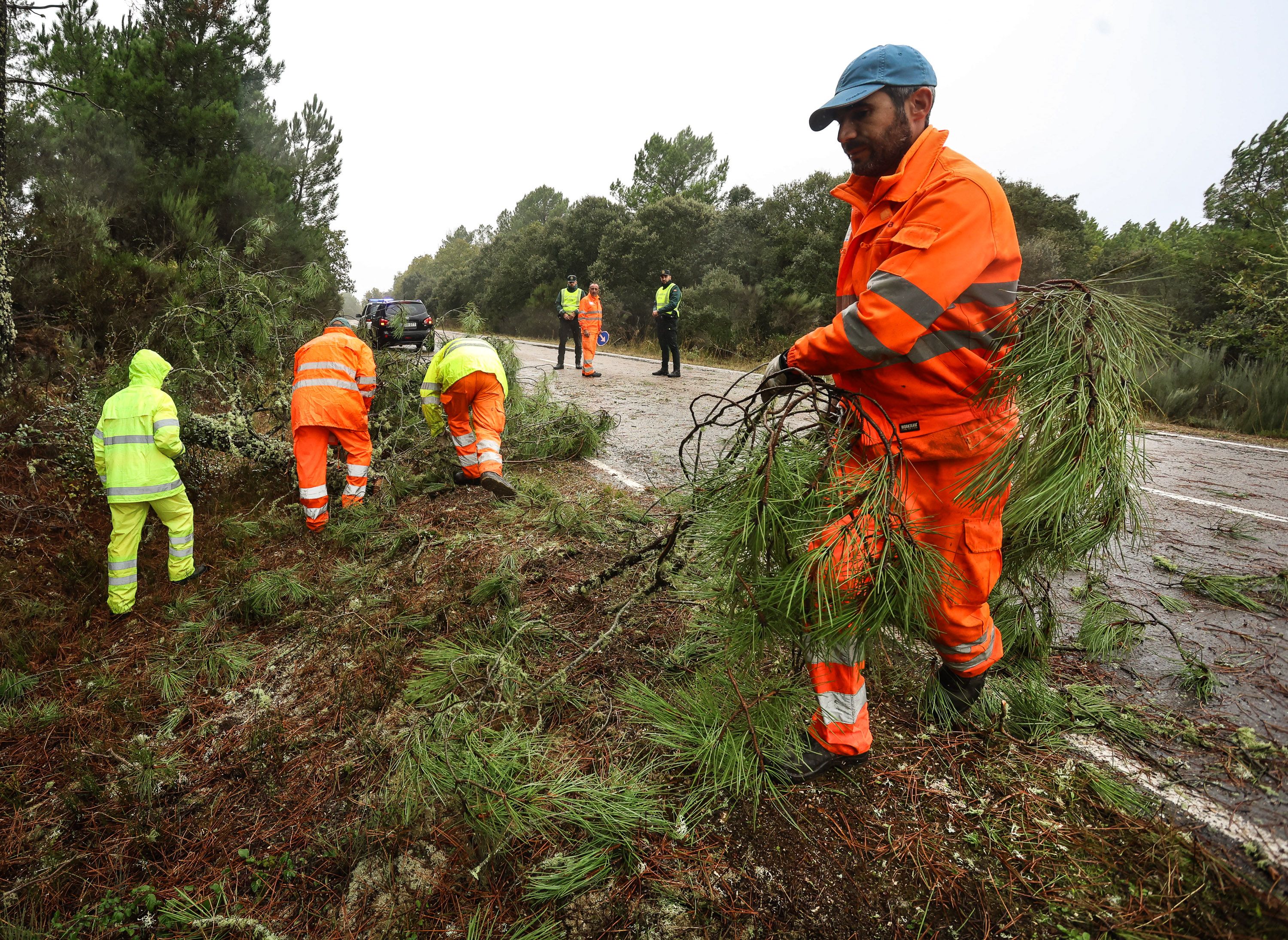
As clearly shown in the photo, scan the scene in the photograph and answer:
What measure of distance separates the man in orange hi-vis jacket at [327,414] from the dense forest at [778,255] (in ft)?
15.6

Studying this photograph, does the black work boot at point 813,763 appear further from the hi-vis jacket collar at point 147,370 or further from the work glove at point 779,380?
the hi-vis jacket collar at point 147,370

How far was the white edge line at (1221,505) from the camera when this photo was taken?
13.3ft

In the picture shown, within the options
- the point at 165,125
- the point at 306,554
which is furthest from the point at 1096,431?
the point at 165,125

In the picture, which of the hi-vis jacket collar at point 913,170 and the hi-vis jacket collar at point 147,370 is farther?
the hi-vis jacket collar at point 147,370

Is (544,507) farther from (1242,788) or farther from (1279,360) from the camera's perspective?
(1279,360)

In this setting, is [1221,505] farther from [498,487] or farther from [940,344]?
[498,487]

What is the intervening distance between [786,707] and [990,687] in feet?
2.84

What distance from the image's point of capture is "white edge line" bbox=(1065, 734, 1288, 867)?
1579 millimetres

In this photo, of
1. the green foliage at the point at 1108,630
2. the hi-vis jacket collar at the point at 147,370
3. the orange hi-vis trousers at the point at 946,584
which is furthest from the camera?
the hi-vis jacket collar at the point at 147,370

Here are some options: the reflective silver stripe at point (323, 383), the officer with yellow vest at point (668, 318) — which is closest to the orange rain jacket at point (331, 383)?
the reflective silver stripe at point (323, 383)

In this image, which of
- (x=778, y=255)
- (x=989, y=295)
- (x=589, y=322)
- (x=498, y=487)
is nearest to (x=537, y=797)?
(x=989, y=295)

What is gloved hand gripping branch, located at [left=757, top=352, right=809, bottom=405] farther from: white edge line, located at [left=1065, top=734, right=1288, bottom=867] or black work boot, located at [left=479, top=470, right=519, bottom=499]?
black work boot, located at [left=479, top=470, right=519, bottom=499]

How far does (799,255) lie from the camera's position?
55.9ft

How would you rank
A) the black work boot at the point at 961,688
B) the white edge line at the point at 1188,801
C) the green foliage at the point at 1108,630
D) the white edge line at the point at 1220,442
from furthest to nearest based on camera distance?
the white edge line at the point at 1220,442 < the green foliage at the point at 1108,630 < the black work boot at the point at 961,688 < the white edge line at the point at 1188,801
